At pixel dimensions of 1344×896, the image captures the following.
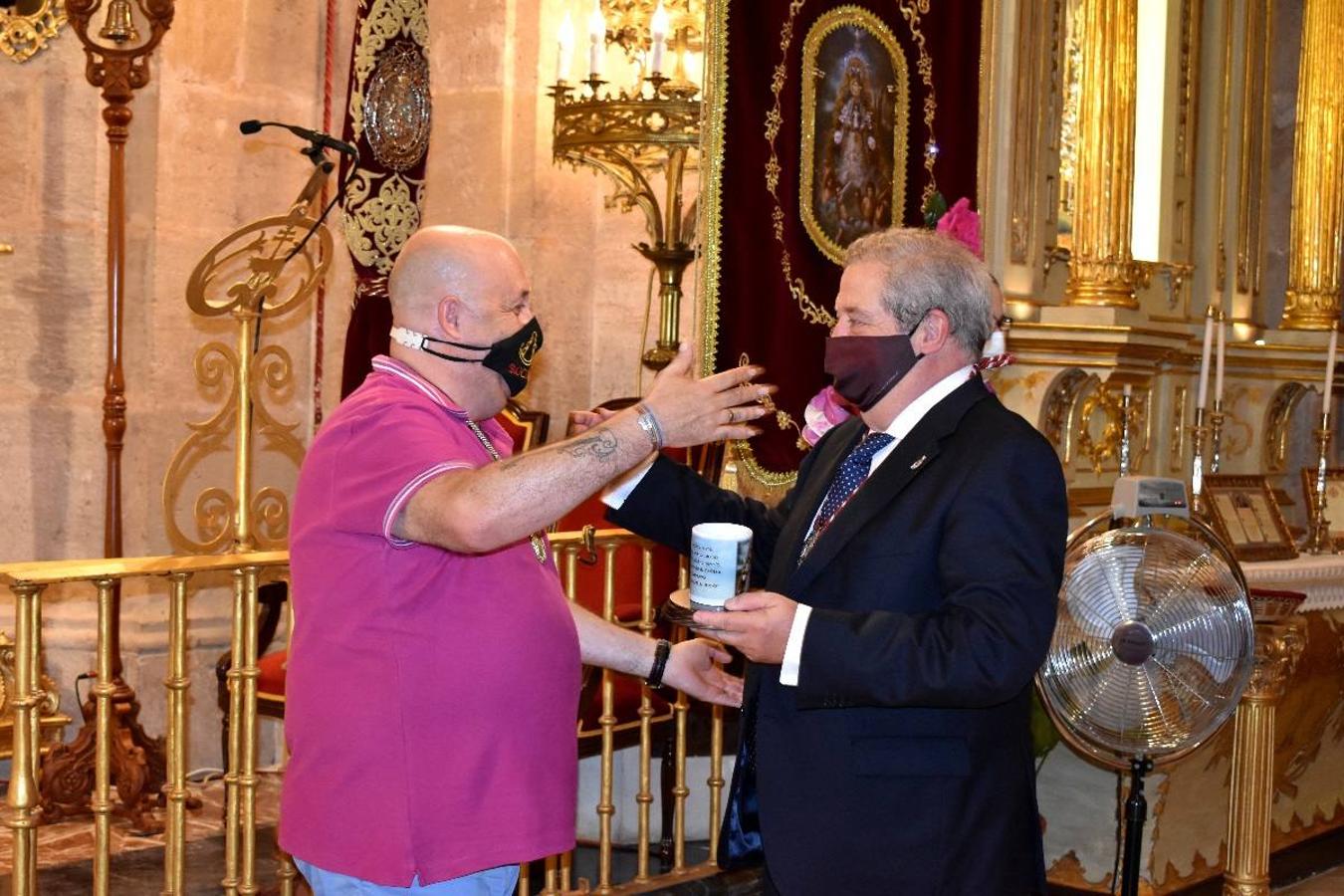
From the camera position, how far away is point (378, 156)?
17.3 feet

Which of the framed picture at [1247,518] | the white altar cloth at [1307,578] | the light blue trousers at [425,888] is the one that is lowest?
the light blue trousers at [425,888]

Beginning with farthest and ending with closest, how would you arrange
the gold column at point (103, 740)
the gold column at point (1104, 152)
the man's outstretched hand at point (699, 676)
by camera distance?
the gold column at point (1104, 152) → the gold column at point (103, 740) → the man's outstretched hand at point (699, 676)

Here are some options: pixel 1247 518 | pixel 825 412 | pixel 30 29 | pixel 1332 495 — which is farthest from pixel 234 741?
pixel 1332 495

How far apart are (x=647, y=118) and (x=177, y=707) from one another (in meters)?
2.76

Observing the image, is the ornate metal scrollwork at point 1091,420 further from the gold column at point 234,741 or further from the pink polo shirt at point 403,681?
the pink polo shirt at point 403,681

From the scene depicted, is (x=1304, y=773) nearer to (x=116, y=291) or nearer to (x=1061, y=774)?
(x=1061, y=774)

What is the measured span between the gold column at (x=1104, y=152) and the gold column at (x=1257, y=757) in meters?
1.49

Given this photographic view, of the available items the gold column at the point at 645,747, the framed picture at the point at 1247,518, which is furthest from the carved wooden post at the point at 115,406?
the framed picture at the point at 1247,518

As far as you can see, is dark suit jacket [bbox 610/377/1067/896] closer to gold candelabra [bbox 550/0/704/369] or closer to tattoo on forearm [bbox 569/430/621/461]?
tattoo on forearm [bbox 569/430/621/461]

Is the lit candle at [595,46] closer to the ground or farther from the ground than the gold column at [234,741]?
farther from the ground

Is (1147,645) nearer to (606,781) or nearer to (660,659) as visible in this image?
(660,659)

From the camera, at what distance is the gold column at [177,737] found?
3252 millimetres

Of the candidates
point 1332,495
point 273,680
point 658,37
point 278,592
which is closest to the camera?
point 273,680

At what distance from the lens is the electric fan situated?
134 inches
